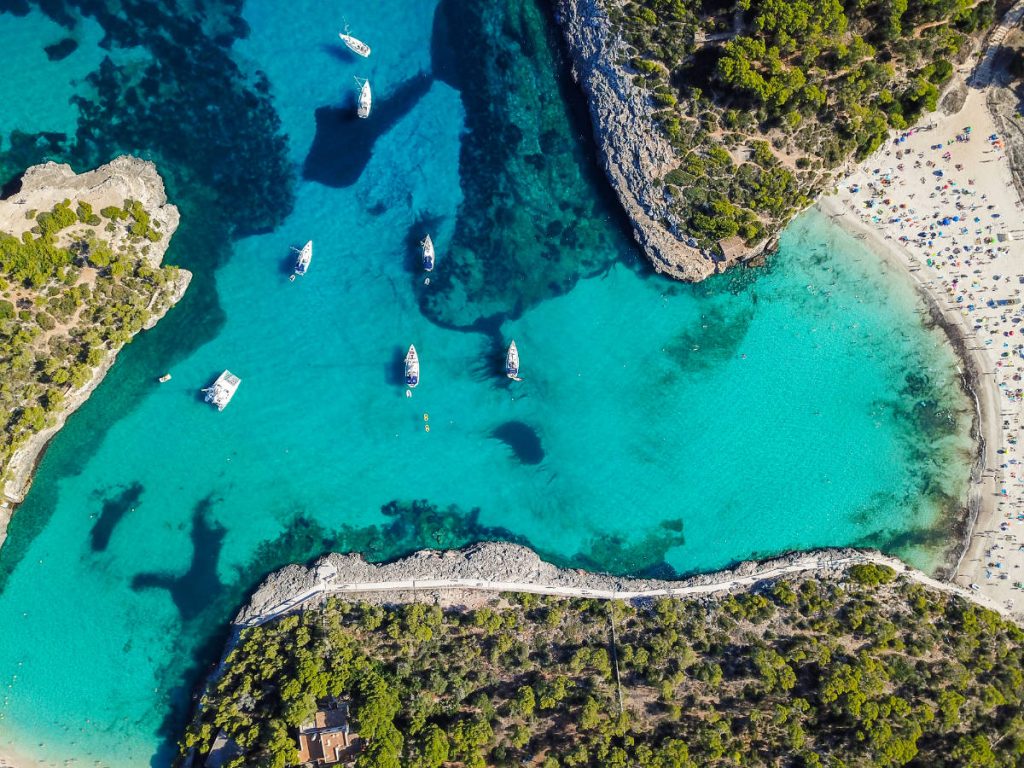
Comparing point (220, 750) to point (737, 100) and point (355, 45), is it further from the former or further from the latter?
point (737, 100)

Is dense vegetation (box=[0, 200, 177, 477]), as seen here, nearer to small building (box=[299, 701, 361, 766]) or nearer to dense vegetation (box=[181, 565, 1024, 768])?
dense vegetation (box=[181, 565, 1024, 768])

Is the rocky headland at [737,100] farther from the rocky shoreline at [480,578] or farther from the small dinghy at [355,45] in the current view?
the rocky shoreline at [480,578]

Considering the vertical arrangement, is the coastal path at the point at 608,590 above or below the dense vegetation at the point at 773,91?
below

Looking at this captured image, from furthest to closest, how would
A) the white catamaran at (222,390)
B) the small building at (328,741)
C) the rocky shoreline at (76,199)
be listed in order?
the white catamaran at (222,390), the rocky shoreline at (76,199), the small building at (328,741)

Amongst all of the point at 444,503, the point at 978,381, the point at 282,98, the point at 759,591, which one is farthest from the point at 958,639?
the point at 282,98

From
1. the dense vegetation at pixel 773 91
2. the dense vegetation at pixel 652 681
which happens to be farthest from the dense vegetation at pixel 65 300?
the dense vegetation at pixel 773 91

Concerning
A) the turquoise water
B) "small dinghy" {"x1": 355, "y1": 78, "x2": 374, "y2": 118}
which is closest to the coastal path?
the turquoise water
